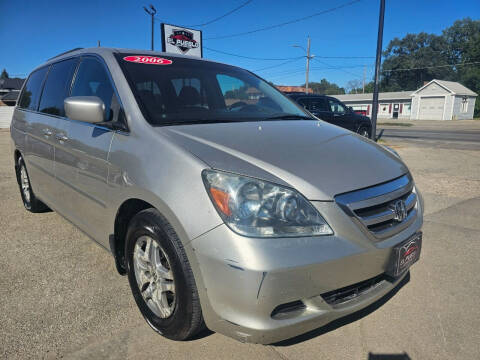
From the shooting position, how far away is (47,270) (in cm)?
304

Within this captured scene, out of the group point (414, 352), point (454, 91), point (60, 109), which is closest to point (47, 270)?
point (60, 109)

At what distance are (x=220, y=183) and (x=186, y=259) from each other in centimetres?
41

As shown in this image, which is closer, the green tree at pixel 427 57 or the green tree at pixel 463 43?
the green tree at pixel 463 43

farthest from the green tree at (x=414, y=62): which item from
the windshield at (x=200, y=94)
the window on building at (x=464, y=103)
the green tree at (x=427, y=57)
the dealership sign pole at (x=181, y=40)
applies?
the windshield at (x=200, y=94)

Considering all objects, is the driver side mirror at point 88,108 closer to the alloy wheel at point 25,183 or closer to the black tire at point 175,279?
the black tire at point 175,279

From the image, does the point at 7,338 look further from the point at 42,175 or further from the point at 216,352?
the point at 42,175

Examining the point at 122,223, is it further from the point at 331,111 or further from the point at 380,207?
the point at 331,111

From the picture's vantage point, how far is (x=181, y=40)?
17734 millimetres

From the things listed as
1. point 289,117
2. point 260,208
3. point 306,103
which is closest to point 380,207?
point 260,208

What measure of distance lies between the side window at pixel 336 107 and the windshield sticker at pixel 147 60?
11.3m

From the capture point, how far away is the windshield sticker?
275 cm

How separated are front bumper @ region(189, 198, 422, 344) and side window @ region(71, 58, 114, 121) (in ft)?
4.61

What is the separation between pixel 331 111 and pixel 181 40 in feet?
28.6

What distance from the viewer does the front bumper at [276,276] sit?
1596 mm
